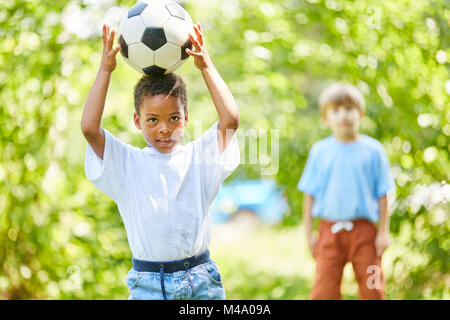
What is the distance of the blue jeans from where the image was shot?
6.72ft

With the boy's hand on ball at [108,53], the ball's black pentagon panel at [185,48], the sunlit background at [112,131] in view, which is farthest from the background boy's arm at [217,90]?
the sunlit background at [112,131]

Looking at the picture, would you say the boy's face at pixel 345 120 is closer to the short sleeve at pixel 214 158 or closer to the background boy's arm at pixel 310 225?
the background boy's arm at pixel 310 225

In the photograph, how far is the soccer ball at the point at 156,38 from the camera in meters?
2.18

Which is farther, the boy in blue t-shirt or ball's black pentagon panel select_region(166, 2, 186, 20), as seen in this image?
the boy in blue t-shirt

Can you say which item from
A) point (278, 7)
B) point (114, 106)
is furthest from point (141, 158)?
point (278, 7)

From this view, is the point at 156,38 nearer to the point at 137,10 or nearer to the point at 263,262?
the point at 137,10

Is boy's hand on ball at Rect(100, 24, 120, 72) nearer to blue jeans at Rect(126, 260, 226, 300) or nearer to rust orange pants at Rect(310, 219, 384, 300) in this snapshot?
blue jeans at Rect(126, 260, 226, 300)

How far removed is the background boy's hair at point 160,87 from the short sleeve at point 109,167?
0.19 metres

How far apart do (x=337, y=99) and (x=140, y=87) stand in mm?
1567

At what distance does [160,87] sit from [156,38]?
8.2 inches

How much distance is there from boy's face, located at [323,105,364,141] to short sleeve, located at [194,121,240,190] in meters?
1.40

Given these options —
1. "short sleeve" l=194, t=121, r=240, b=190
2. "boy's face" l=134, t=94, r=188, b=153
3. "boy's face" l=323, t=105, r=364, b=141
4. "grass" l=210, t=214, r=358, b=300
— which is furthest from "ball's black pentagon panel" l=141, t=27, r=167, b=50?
"grass" l=210, t=214, r=358, b=300

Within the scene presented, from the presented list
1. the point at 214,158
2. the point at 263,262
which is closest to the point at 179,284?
the point at 214,158

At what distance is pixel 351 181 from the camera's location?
3.21 m
